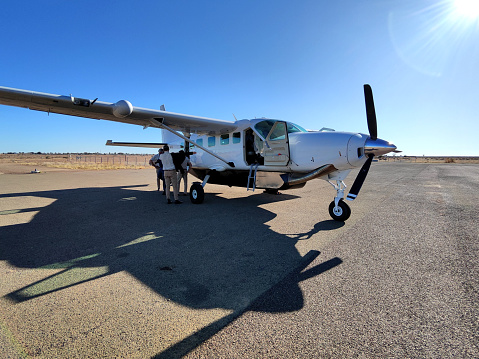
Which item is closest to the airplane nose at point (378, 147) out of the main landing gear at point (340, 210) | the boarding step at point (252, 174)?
the main landing gear at point (340, 210)

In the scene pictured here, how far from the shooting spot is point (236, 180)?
8477mm

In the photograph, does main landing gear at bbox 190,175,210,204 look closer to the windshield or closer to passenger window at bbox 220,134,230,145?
passenger window at bbox 220,134,230,145

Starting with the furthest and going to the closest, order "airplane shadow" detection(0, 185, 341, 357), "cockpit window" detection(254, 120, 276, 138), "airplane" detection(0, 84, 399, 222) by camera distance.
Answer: "cockpit window" detection(254, 120, 276, 138) → "airplane" detection(0, 84, 399, 222) → "airplane shadow" detection(0, 185, 341, 357)

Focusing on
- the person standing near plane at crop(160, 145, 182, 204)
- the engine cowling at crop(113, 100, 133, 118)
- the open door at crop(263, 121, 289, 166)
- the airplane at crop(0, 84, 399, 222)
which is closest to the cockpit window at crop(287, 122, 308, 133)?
the airplane at crop(0, 84, 399, 222)

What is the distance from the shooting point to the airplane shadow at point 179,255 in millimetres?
2613

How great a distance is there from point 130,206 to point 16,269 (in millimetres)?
4337

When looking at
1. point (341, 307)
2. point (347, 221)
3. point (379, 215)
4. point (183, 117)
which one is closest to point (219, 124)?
point (183, 117)

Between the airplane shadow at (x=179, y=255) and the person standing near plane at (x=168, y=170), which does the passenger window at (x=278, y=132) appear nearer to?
the airplane shadow at (x=179, y=255)

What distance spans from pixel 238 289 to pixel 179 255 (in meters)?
1.37

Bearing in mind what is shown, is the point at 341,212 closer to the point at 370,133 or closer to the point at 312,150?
the point at 312,150

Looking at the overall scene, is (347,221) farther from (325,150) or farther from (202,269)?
(202,269)

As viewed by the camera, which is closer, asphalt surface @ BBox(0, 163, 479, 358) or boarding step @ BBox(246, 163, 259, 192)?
asphalt surface @ BBox(0, 163, 479, 358)

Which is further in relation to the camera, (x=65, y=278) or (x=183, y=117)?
(x=183, y=117)

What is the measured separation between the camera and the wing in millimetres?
5754
